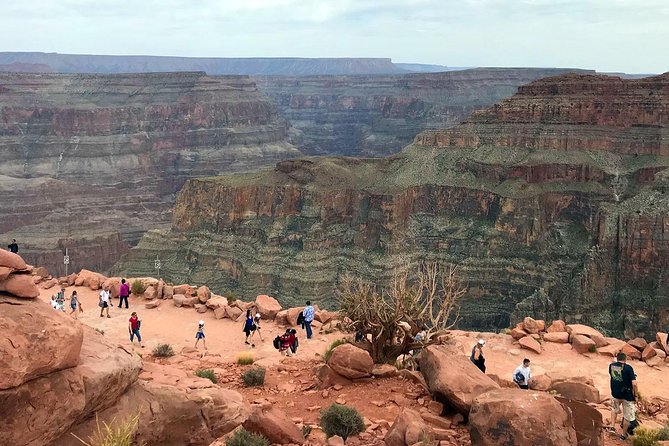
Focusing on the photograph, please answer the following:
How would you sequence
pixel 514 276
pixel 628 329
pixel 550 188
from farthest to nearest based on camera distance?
pixel 550 188 < pixel 514 276 < pixel 628 329

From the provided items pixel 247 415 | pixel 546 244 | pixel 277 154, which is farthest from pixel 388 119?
pixel 247 415

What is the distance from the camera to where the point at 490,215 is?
217ft

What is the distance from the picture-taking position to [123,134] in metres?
134

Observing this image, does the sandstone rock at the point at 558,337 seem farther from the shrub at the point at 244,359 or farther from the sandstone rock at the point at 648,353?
the shrub at the point at 244,359

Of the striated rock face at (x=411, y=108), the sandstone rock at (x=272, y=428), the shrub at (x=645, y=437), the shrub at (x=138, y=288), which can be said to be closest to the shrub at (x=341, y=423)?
the sandstone rock at (x=272, y=428)

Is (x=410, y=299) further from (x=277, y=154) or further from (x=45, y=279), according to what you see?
(x=277, y=154)

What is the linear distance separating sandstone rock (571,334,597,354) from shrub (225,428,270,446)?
42.8 ft

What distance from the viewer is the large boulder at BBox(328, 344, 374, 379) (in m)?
14.6

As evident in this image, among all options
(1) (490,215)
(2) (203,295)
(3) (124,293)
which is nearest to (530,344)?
(2) (203,295)

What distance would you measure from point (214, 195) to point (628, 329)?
44.1 m

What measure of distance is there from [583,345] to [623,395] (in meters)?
7.94

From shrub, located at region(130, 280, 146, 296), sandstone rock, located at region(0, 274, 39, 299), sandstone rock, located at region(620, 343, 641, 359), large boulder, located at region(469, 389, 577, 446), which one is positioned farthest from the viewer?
shrub, located at region(130, 280, 146, 296)

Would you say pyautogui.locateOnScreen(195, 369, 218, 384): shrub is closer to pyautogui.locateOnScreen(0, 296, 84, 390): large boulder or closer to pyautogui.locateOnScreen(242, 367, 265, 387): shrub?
pyautogui.locateOnScreen(242, 367, 265, 387): shrub

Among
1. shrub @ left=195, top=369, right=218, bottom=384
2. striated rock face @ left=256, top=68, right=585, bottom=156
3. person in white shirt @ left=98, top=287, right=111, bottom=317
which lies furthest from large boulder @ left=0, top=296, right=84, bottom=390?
striated rock face @ left=256, top=68, right=585, bottom=156
